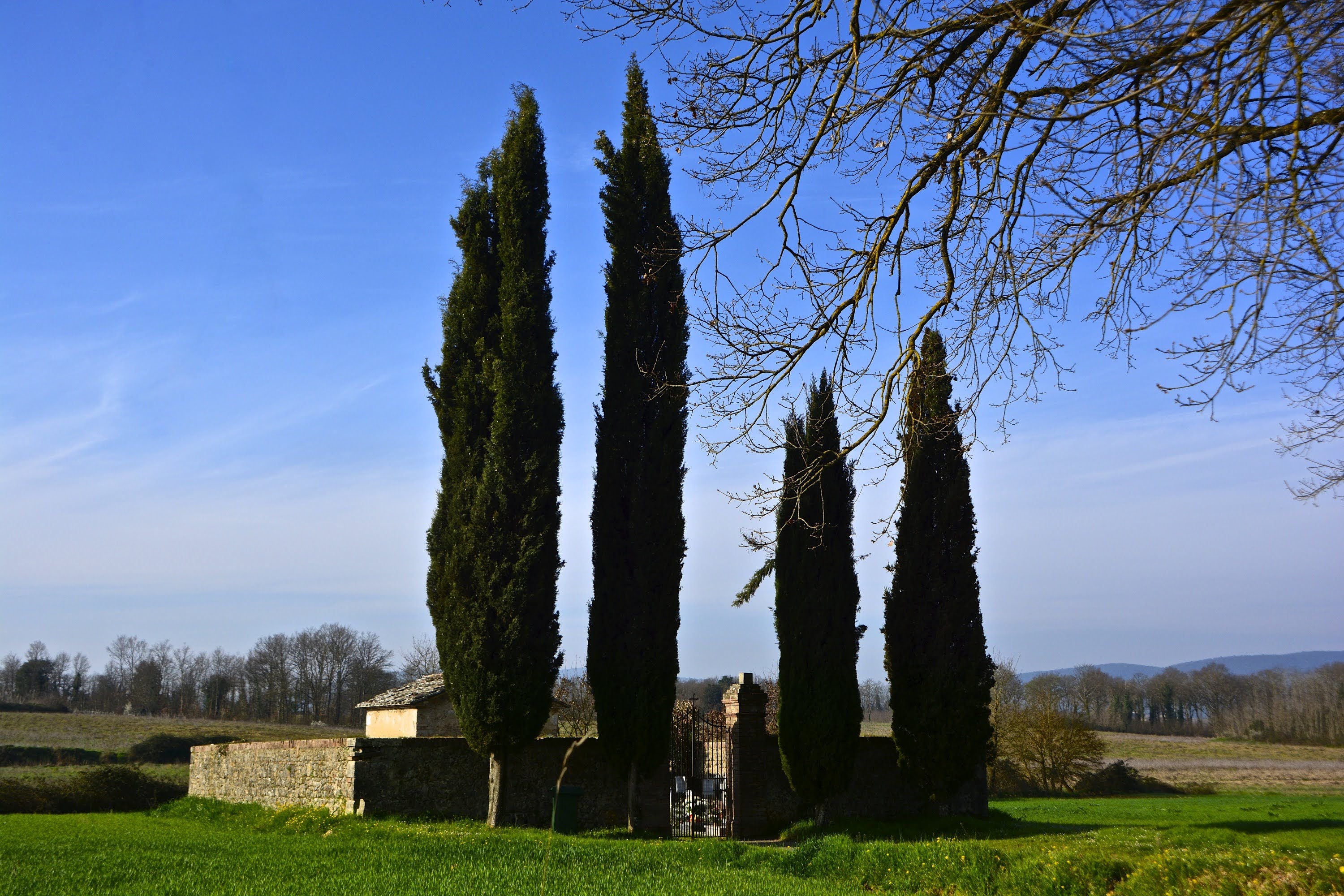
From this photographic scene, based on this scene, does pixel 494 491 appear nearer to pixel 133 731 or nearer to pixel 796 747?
pixel 796 747

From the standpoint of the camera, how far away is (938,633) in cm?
1548

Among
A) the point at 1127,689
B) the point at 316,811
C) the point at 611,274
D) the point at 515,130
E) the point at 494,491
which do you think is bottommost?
the point at 1127,689

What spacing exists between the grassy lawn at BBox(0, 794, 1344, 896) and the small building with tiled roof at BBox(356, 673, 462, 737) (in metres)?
6.06

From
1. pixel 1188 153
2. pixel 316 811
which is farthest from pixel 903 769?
pixel 1188 153

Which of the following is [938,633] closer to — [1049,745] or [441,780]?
[441,780]

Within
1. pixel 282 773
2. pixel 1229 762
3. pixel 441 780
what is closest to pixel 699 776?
pixel 441 780

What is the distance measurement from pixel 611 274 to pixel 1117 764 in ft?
84.5

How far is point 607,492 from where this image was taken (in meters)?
16.1

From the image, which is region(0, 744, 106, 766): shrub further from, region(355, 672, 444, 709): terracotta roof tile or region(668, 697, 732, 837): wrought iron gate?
region(668, 697, 732, 837): wrought iron gate

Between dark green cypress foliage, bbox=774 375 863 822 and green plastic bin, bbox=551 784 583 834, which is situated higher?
dark green cypress foliage, bbox=774 375 863 822

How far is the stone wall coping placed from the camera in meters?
14.8

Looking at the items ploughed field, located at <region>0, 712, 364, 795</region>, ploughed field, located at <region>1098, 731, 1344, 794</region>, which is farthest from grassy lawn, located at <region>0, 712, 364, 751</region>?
ploughed field, located at <region>1098, 731, 1344, 794</region>

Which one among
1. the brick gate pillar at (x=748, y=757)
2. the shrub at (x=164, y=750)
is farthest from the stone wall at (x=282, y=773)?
the shrub at (x=164, y=750)

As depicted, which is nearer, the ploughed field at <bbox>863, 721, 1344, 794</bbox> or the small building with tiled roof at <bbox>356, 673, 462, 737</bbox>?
the small building with tiled roof at <bbox>356, 673, 462, 737</bbox>
